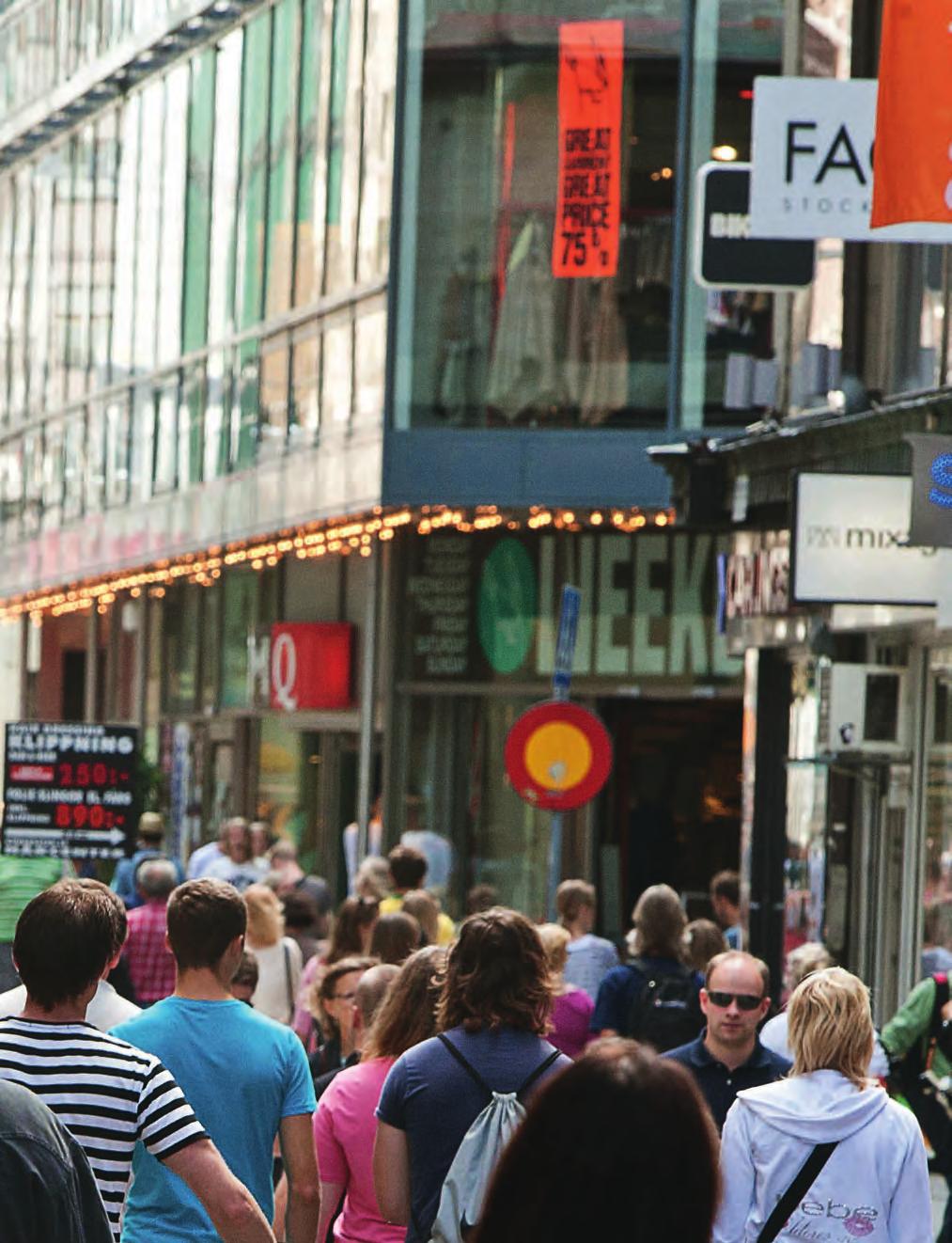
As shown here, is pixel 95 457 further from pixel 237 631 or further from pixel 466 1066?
pixel 466 1066

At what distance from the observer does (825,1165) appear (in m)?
6.21

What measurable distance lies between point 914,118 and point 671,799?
1810cm

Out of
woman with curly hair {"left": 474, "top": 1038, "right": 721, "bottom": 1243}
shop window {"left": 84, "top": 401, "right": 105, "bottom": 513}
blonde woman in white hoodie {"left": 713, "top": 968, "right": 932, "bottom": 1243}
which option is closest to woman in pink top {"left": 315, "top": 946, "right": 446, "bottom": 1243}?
blonde woman in white hoodie {"left": 713, "top": 968, "right": 932, "bottom": 1243}

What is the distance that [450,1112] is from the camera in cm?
628

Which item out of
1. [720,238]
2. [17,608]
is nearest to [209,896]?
[720,238]

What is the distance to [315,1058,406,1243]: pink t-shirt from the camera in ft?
22.7

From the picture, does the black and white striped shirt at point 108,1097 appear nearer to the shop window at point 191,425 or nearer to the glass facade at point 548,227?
the glass facade at point 548,227

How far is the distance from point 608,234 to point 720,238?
895cm

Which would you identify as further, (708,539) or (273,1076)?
(708,539)

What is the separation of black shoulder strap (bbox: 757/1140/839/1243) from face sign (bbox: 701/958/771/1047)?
1497mm

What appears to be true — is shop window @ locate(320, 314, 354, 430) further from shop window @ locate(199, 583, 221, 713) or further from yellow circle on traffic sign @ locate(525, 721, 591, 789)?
yellow circle on traffic sign @ locate(525, 721, 591, 789)

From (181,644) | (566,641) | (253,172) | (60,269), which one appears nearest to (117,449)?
(181,644)

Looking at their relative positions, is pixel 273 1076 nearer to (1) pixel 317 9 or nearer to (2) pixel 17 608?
(1) pixel 317 9

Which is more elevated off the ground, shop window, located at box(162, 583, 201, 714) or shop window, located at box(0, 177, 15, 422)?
shop window, located at box(0, 177, 15, 422)
